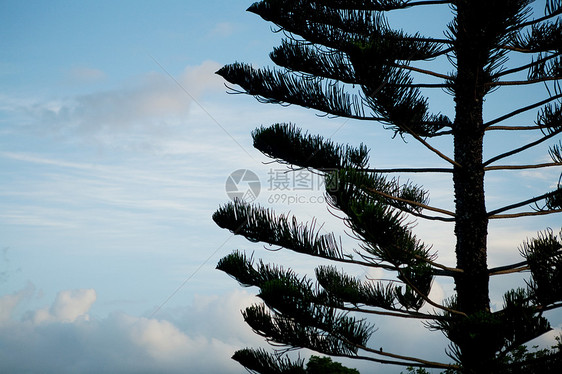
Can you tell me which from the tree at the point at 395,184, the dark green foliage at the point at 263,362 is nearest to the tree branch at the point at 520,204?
the tree at the point at 395,184

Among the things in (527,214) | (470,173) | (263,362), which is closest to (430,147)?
(470,173)

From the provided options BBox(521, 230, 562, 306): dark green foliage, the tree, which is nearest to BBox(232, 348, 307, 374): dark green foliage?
the tree

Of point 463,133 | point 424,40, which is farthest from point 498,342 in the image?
point 424,40

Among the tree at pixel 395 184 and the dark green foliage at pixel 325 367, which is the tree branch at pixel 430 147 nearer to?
the tree at pixel 395 184

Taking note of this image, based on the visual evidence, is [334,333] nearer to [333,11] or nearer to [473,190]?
[473,190]

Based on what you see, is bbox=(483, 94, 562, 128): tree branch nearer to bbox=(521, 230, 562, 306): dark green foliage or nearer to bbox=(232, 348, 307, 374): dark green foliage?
bbox=(521, 230, 562, 306): dark green foliage

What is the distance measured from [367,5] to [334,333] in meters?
2.84

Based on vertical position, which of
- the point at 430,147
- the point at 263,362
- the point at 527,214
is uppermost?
the point at 430,147

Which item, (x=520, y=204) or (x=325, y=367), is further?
(x=325, y=367)

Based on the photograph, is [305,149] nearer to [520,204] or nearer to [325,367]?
[520,204]

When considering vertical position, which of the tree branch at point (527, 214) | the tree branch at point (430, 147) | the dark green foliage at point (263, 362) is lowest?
the dark green foliage at point (263, 362)

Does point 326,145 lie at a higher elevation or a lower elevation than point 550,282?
higher

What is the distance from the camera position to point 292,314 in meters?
4.31

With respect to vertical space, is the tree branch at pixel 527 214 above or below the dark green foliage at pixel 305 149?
below
